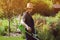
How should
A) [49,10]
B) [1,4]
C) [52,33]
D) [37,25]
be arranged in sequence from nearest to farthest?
[52,33] → [37,25] → [1,4] → [49,10]

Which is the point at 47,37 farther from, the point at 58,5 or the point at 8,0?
the point at 58,5

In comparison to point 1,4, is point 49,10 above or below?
below

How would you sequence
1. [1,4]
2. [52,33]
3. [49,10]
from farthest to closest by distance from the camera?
[49,10] → [1,4] → [52,33]

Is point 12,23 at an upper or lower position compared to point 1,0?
lower

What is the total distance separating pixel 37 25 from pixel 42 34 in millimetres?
1166

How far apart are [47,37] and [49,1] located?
15793 mm

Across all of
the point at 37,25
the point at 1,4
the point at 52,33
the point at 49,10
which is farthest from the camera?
the point at 49,10

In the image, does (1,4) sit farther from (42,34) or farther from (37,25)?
(42,34)

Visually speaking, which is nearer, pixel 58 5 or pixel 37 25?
pixel 37 25

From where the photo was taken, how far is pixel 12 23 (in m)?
16.2

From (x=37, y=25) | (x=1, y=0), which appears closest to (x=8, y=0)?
(x=1, y=0)

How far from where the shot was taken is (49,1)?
84.7ft

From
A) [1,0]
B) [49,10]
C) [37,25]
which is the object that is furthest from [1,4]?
[49,10]

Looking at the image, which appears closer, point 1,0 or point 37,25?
point 37,25
